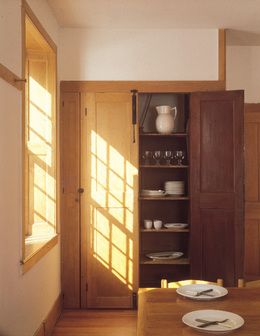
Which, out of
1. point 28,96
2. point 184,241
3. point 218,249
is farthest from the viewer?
point 184,241

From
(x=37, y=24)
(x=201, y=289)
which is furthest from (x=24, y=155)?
(x=201, y=289)

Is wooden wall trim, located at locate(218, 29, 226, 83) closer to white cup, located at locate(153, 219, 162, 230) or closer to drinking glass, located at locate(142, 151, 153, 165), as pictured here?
drinking glass, located at locate(142, 151, 153, 165)

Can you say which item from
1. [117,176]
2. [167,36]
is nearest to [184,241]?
[117,176]

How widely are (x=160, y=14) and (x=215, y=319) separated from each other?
3.10 meters

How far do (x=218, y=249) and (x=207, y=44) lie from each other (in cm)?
208

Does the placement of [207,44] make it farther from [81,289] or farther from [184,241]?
[81,289]

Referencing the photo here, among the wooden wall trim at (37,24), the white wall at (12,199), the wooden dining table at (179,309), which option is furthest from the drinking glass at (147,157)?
the wooden dining table at (179,309)

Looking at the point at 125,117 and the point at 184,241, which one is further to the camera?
the point at 184,241

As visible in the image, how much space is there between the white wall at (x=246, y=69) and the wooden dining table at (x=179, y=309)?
3.32 meters

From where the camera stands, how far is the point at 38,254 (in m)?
3.46

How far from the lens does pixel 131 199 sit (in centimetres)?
460

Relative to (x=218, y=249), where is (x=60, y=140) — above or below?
above

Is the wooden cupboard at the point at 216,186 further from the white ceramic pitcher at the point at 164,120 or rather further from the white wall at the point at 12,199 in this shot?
the white wall at the point at 12,199

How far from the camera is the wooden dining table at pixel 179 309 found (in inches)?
73.4
